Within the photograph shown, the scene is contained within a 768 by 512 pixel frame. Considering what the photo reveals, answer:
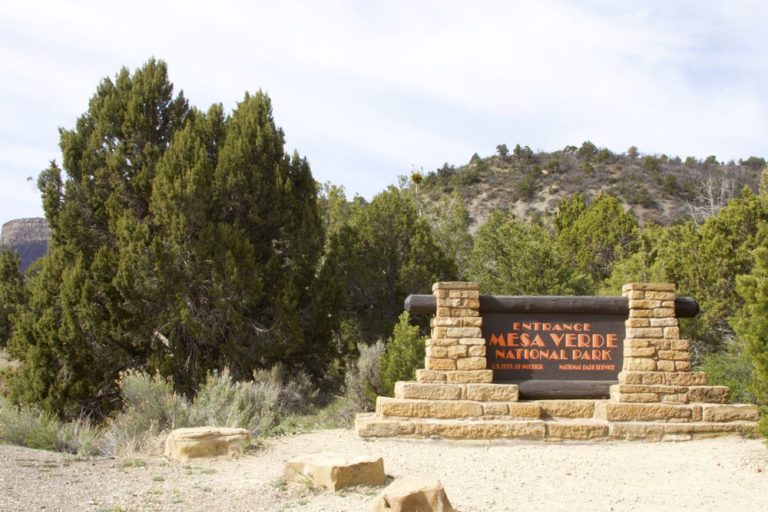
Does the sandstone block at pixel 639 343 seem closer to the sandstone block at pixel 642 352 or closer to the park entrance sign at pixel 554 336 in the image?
the sandstone block at pixel 642 352

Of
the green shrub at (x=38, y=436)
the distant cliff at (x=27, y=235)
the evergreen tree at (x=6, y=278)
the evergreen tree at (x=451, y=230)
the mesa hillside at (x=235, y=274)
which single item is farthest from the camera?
the distant cliff at (x=27, y=235)

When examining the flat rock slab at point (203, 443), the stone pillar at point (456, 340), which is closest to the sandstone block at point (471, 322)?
the stone pillar at point (456, 340)

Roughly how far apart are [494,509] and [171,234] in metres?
10.4

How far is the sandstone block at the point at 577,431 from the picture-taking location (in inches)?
340

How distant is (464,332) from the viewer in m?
9.10

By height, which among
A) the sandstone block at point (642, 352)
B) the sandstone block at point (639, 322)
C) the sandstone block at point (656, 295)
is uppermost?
the sandstone block at point (656, 295)

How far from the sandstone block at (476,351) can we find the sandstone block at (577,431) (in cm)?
119

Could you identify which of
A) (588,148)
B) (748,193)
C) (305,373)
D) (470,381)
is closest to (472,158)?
(588,148)

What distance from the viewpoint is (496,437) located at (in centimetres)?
858

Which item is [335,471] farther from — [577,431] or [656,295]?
[656,295]

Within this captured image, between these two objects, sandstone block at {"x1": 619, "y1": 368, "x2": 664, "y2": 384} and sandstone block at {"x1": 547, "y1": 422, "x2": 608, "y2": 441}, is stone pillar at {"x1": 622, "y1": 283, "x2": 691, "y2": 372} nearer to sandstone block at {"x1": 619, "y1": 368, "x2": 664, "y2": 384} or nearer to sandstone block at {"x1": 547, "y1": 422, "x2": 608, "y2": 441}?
sandstone block at {"x1": 619, "y1": 368, "x2": 664, "y2": 384}

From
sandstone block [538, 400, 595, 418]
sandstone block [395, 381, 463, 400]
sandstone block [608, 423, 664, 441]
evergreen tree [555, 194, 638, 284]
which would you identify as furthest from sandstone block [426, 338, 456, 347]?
evergreen tree [555, 194, 638, 284]

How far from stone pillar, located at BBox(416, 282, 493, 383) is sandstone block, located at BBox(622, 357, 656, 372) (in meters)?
1.87

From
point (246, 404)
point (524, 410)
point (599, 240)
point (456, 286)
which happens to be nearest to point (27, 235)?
point (599, 240)
